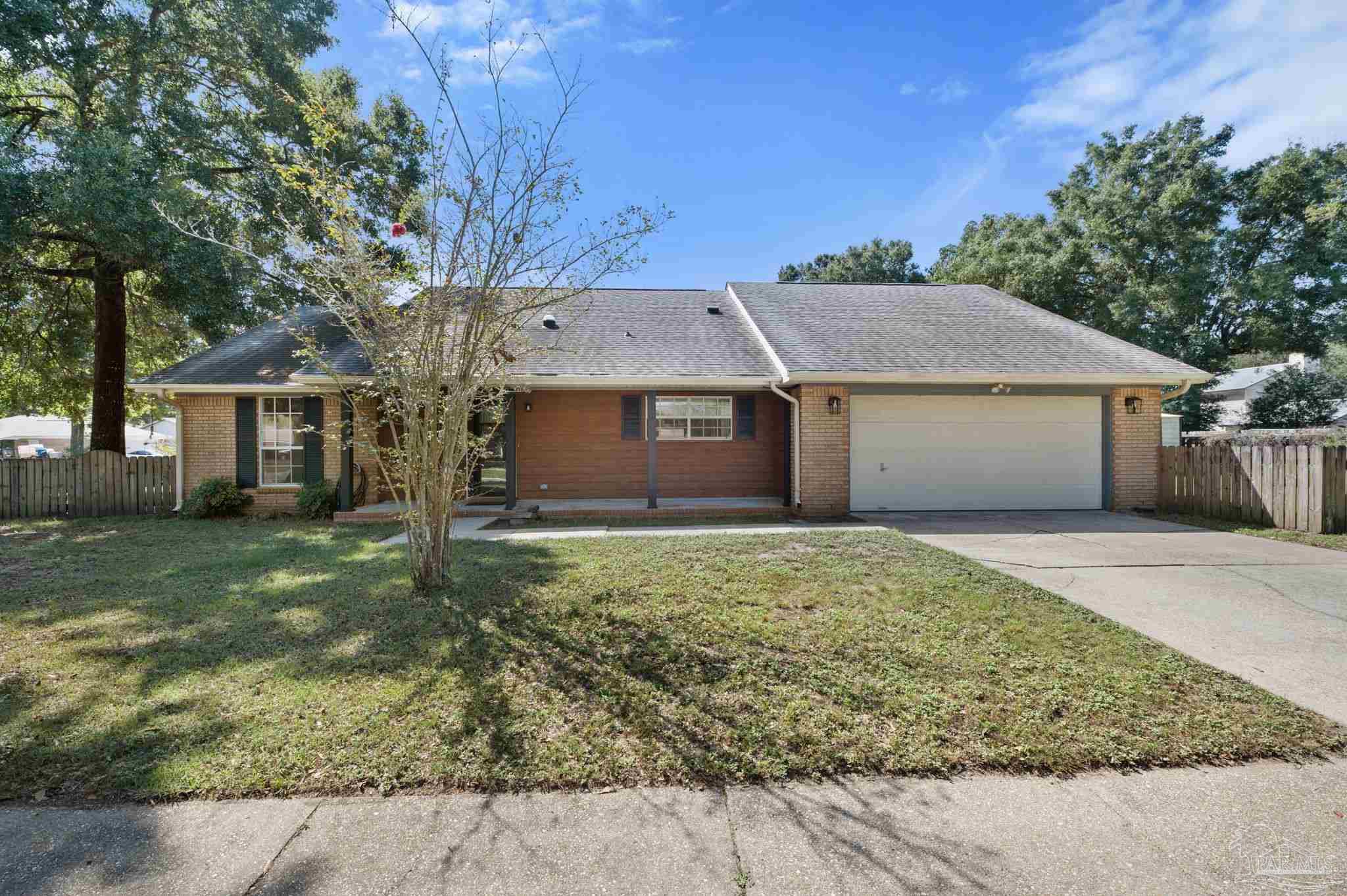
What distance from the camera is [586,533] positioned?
831 cm

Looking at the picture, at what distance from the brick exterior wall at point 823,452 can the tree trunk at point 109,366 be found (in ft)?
45.4

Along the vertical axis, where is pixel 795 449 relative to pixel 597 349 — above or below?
below

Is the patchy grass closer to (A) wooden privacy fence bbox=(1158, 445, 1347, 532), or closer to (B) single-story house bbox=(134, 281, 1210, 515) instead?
(A) wooden privacy fence bbox=(1158, 445, 1347, 532)

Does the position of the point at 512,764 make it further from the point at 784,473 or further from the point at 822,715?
→ the point at 784,473

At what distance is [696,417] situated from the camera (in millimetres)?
11562

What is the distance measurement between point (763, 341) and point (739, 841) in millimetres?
9800

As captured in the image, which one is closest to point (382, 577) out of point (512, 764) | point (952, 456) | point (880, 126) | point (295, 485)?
point (512, 764)

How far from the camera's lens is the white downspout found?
9.98m

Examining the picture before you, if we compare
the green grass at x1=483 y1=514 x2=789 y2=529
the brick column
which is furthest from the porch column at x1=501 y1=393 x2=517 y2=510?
the brick column

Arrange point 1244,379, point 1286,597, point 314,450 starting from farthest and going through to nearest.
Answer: point 1244,379
point 314,450
point 1286,597

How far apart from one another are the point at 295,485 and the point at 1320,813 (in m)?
12.6

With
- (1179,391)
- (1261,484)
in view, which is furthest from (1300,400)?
(1261,484)

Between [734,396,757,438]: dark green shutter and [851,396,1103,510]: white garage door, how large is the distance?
81.3 inches

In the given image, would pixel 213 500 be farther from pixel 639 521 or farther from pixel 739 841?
pixel 739 841
